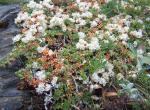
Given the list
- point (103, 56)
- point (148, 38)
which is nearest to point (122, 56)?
point (103, 56)

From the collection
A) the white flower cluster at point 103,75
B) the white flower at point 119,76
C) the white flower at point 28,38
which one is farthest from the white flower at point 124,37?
the white flower at point 28,38

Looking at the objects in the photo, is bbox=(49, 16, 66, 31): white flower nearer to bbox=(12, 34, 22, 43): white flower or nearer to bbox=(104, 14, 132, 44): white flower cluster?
bbox=(12, 34, 22, 43): white flower

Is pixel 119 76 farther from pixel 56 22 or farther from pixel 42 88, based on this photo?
pixel 56 22

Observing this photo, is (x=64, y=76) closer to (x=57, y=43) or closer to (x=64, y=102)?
(x=64, y=102)

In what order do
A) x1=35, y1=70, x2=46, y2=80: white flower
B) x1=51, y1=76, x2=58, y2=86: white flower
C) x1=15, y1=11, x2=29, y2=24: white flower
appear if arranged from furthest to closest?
x1=15, y1=11, x2=29, y2=24: white flower, x1=35, y1=70, x2=46, y2=80: white flower, x1=51, y1=76, x2=58, y2=86: white flower

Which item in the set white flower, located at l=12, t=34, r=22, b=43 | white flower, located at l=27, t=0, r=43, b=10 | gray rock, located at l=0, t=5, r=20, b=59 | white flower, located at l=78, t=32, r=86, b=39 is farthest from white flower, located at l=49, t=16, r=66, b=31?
white flower, located at l=27, t=0, r=43, b=10

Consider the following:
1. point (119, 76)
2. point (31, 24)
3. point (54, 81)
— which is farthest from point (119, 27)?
point (54, 81)
